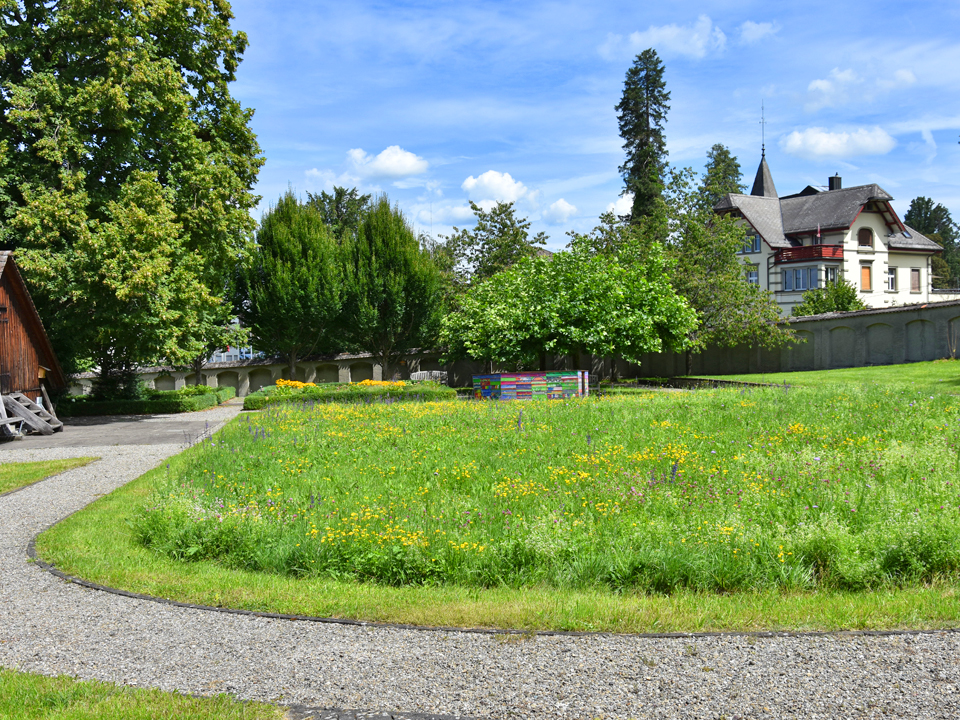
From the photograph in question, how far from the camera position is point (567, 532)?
6.89 meters

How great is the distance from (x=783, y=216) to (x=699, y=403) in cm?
4796

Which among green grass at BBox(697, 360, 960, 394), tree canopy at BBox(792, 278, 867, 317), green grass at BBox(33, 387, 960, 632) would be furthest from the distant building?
green grass at BBox(33, 387, 960, 632)

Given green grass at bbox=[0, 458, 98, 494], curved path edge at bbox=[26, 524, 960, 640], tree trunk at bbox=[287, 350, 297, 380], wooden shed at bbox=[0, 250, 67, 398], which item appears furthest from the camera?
tree trunk at bbox=[287, 350, 297, 380]

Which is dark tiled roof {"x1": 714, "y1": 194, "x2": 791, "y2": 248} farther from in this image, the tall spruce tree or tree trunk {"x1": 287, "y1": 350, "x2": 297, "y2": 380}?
tree trunk {"x1": 287, "y1": 350, "x2": 297, "y2": 380}

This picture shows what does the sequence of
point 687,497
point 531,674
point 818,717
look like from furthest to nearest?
point 687,497, point 531,674, point 818,717

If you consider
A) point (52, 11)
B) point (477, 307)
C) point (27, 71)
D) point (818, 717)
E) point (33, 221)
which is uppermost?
point (52, 11)

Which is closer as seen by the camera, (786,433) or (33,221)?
(786,433)

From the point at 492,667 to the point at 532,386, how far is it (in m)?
18.3

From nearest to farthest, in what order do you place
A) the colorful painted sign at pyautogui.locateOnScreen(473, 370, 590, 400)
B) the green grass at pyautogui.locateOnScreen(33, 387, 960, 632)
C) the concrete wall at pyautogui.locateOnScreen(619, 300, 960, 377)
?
the green grass at pyautogui.locateOnScreen(33, 387, 960, 632)
the colorful painted sign at pyautogui.locateOnScreen(473, 370, 590, 400)
the concrete wall at pyautogui.locateOnScreen(619, 300, 960, 377)

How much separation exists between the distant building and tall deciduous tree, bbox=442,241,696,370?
2931 cm

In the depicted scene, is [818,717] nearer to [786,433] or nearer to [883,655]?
[883,655]

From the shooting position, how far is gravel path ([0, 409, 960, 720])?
167 inches

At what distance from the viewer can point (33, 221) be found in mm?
22375

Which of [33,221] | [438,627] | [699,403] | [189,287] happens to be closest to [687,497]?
[438,627]
